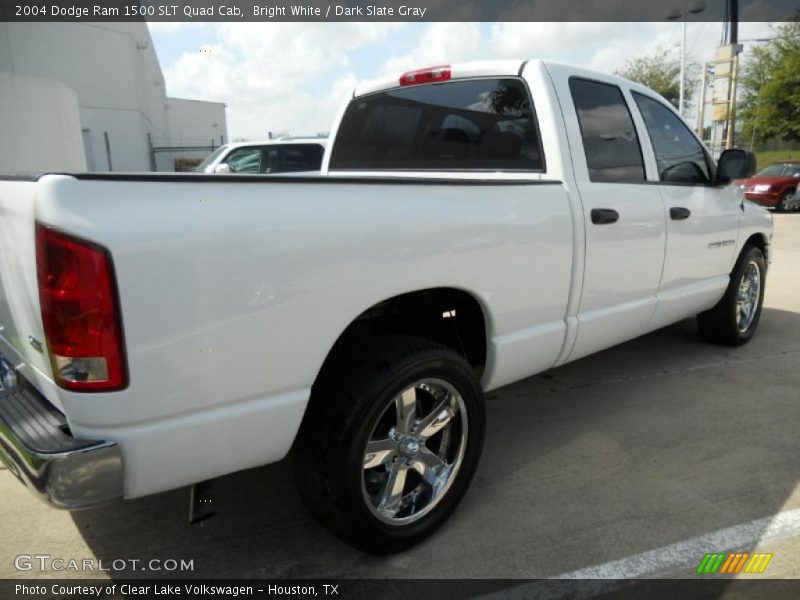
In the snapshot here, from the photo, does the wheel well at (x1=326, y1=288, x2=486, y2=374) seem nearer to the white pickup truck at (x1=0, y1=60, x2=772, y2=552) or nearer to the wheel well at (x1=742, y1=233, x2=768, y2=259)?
the white pickup truck at (x1=0, y1=60, x2=772, y2=552)

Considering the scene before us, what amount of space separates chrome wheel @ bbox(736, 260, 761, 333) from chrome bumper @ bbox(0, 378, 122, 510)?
4.45m

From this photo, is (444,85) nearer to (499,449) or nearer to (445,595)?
(499,449)

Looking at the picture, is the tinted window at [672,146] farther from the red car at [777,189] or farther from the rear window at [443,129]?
the red car at [777,189]

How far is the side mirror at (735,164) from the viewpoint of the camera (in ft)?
13.3

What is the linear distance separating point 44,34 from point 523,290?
30.9m

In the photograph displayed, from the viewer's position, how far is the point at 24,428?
1795mm

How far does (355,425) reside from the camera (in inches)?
82.9

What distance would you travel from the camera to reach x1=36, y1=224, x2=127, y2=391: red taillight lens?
1.58 m

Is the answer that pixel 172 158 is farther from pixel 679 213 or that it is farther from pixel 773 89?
pixel 679 213

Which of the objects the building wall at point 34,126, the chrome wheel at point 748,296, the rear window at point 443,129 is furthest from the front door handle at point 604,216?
the building wall at point 34,126

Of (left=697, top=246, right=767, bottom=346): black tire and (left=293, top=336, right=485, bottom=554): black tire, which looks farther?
(left=697, top=246, right=767, bottom=346): black tire

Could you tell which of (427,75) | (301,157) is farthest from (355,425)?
(301,157)

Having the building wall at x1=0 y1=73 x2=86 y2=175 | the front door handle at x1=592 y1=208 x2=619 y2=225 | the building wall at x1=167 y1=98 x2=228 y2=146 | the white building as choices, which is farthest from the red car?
the building wall at x1=167 y1=98 x2=228 y2=146

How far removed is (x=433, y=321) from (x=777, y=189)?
56.4 feet
